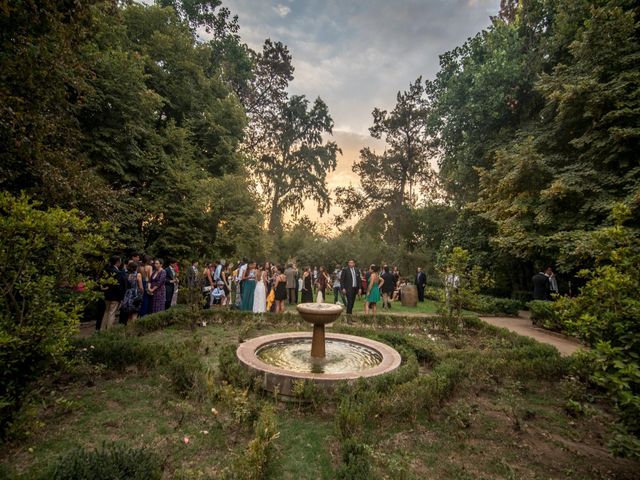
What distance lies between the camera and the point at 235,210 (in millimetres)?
17859

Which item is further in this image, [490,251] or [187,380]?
[490,251]

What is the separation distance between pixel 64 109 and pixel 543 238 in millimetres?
16392

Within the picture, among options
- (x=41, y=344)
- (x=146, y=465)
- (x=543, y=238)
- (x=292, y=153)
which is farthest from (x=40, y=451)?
(x=292, y=153)

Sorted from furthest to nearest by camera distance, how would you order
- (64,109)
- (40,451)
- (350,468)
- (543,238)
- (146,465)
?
(543,238), (64,109), (40,451), (350,468), (146,465)

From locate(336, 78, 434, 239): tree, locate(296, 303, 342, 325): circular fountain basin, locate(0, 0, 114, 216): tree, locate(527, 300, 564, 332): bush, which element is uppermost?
locate(336, 78, 434, 239): tree

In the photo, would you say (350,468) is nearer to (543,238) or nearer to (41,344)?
(41,344)

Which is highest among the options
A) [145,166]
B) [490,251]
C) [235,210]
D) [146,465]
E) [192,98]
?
[192,98]

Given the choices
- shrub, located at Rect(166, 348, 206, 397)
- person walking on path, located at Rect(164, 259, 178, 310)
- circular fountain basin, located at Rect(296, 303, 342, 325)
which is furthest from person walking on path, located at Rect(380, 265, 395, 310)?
shrub, located at Rect(166, 348, 206, 397)

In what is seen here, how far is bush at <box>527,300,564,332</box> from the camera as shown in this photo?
36.2ft

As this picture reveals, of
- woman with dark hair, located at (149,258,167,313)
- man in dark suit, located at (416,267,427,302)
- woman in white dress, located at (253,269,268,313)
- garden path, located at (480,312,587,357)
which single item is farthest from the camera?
man in dark suit, located at (416,267,427,302)

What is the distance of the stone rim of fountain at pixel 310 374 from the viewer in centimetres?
528

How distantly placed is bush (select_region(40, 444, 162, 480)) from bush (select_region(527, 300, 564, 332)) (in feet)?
39.3

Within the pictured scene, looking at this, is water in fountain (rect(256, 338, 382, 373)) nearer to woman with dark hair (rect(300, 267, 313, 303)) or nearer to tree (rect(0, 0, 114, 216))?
tree (rect(0, 0, 114, 216))

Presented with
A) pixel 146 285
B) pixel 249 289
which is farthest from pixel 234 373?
pixel 249 289
